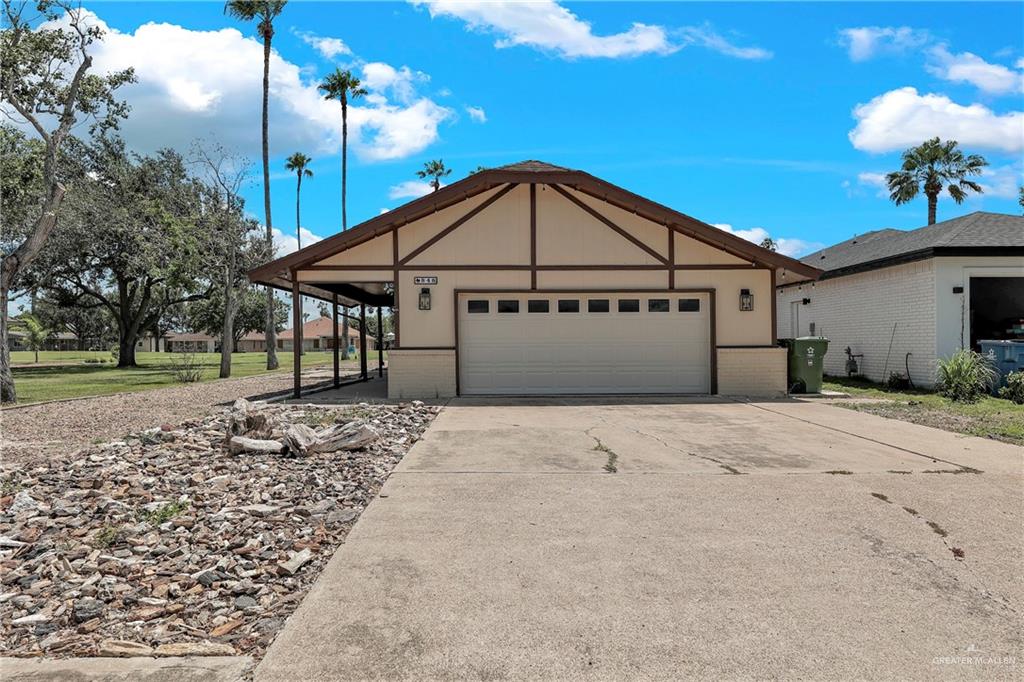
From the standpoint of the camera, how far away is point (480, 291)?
12734 mm

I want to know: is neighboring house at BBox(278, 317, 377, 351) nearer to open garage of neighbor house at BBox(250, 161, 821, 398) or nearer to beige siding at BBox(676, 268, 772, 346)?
open garage of neighbor house at BBox(250, 161, 821, 398)

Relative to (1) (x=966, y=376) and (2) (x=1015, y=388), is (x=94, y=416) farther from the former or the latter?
(2) (x=1015, y=388)

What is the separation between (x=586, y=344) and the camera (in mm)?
13016

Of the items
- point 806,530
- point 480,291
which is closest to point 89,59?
point 480,291

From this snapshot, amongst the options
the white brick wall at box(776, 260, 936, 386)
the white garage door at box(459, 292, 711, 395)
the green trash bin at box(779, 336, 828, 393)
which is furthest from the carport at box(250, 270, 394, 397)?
the white brick wall at box(776, 260, 936, 386)

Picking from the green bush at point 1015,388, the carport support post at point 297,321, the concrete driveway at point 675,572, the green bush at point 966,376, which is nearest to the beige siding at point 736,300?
the green bush at point 966,376

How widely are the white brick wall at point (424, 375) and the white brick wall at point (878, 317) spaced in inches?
422

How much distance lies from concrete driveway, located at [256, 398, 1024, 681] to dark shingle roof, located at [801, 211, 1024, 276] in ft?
29.5

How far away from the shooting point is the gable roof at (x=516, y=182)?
12.1m

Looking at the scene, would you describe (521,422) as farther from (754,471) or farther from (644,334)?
(644,334)

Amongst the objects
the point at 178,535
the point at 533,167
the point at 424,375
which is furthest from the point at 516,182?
the point at 178,535

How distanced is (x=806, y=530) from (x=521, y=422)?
17.4 ft

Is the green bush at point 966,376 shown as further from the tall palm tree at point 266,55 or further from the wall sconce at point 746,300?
the tall palm tree at point 266,55

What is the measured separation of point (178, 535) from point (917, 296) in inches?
613
